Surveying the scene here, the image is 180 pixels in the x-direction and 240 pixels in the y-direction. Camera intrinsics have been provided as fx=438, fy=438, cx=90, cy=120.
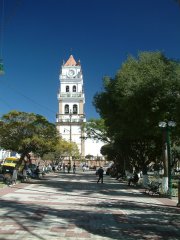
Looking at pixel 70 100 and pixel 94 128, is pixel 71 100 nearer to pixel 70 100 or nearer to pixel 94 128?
pixel 70 100

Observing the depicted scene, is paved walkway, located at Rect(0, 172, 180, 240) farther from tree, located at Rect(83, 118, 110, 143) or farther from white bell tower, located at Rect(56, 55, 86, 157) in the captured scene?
white bell tower, located at Rect(56, 55, 86, 157)

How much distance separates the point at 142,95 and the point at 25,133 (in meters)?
13.5

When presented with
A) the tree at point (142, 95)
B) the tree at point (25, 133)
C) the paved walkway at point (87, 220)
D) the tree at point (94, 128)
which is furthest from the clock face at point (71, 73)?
the paved walkway at point (87, 220)

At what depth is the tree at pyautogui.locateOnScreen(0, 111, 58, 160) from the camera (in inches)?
1394

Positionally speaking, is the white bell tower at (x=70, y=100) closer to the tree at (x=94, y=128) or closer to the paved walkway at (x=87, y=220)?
the tree at (x=94, y=128)

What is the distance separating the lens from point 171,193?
23297 mm

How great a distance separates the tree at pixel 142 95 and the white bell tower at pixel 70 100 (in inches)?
2961

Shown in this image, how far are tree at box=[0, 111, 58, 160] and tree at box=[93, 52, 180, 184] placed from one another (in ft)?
22.4

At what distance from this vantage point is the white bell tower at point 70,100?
106 m

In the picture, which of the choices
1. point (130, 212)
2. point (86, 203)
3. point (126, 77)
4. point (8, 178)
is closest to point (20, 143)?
point (8, 178)

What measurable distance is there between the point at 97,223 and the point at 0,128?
24.1 meters

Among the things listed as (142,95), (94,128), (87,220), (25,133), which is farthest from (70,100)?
(87,220)

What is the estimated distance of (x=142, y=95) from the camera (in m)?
25.8

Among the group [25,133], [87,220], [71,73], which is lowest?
[87,220]
